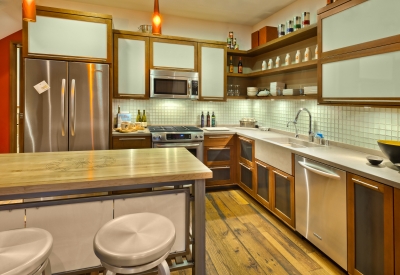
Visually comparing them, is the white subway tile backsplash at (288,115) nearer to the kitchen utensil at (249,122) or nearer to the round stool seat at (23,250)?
the kitchen utensil at (249,122)

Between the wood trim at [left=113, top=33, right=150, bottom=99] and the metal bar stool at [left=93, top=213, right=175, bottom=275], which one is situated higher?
the wood trim at [left=113, top=33, right=150, bottom=99]

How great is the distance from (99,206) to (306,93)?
2.55 m

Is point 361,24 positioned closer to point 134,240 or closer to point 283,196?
point 283,196

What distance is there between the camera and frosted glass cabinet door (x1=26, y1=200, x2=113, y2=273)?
61.2 inches

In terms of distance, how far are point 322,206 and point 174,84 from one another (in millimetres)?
2710

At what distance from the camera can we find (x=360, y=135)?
8.42 feet

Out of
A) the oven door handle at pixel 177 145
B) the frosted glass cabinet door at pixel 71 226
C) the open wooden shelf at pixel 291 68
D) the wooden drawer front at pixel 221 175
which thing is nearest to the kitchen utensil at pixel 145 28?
the open wooden shelf at pixel 291 68

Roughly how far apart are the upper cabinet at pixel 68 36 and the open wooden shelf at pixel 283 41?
6.68 ft

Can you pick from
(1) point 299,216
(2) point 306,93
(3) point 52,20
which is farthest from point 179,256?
(3) point 52,20

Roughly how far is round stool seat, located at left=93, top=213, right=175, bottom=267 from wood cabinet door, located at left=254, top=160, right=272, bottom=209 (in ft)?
→ 6.66

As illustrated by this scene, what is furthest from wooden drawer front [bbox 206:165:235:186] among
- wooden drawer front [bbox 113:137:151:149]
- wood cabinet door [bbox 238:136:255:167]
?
wooden drawer front [bbox 113:137:151:149]

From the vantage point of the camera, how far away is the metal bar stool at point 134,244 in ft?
3.64

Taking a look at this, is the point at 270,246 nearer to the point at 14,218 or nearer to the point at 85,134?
the point at 14,218

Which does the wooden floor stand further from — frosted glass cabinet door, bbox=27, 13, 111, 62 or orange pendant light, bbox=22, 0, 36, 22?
frosted glass cabinet door, bbox=27, 13, 111, 62
